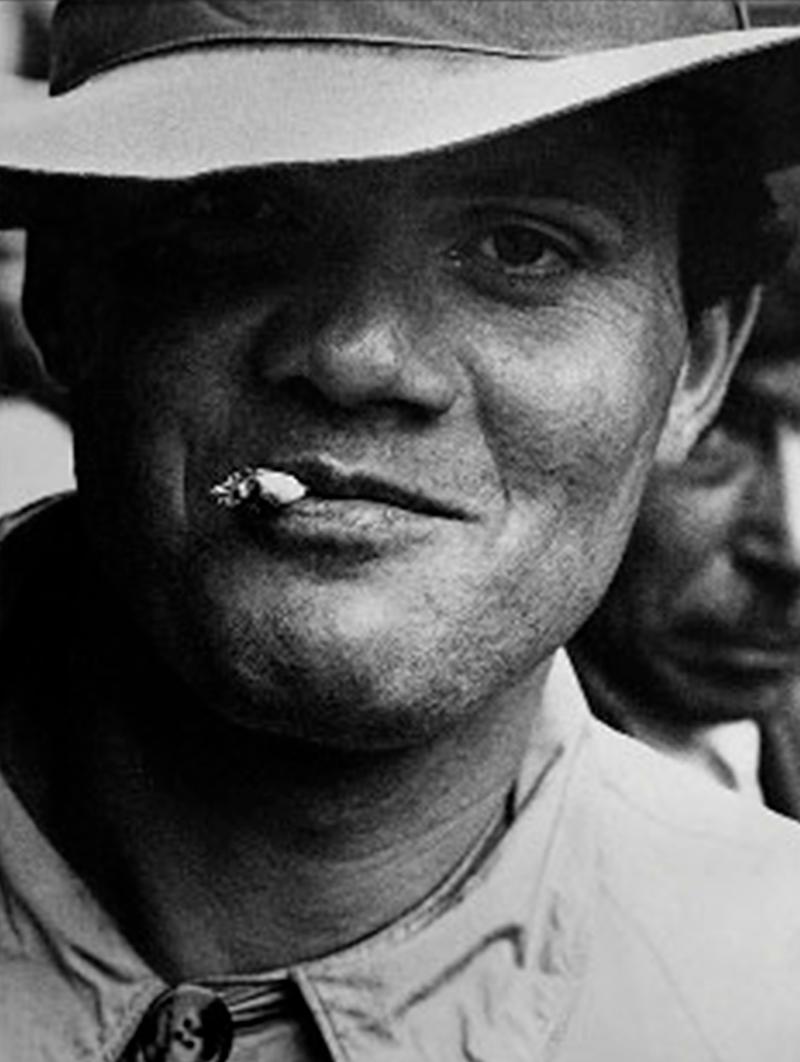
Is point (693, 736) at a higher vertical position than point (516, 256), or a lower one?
lower

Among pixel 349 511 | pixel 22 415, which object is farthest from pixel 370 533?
pixel 22 415

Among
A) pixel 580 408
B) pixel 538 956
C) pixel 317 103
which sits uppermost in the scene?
pixel 317 103

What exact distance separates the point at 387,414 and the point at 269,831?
0.58ft

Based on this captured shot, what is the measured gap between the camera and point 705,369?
35.7 inches

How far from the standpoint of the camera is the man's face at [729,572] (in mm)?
931

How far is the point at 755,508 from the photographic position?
3.09 feet

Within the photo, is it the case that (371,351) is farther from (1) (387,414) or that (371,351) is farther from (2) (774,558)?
(2) (774,558)

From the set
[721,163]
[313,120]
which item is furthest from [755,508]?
[313,120]

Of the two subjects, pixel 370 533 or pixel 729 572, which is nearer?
pixel 370 533

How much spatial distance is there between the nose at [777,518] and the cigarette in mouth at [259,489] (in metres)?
0.21

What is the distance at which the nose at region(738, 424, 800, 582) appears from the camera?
938 mm

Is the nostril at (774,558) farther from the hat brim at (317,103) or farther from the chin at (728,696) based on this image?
the hat brim at (317,103)

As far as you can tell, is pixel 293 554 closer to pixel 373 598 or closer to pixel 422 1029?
pixel 373 598

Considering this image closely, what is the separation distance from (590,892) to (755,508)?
0.17 metres
